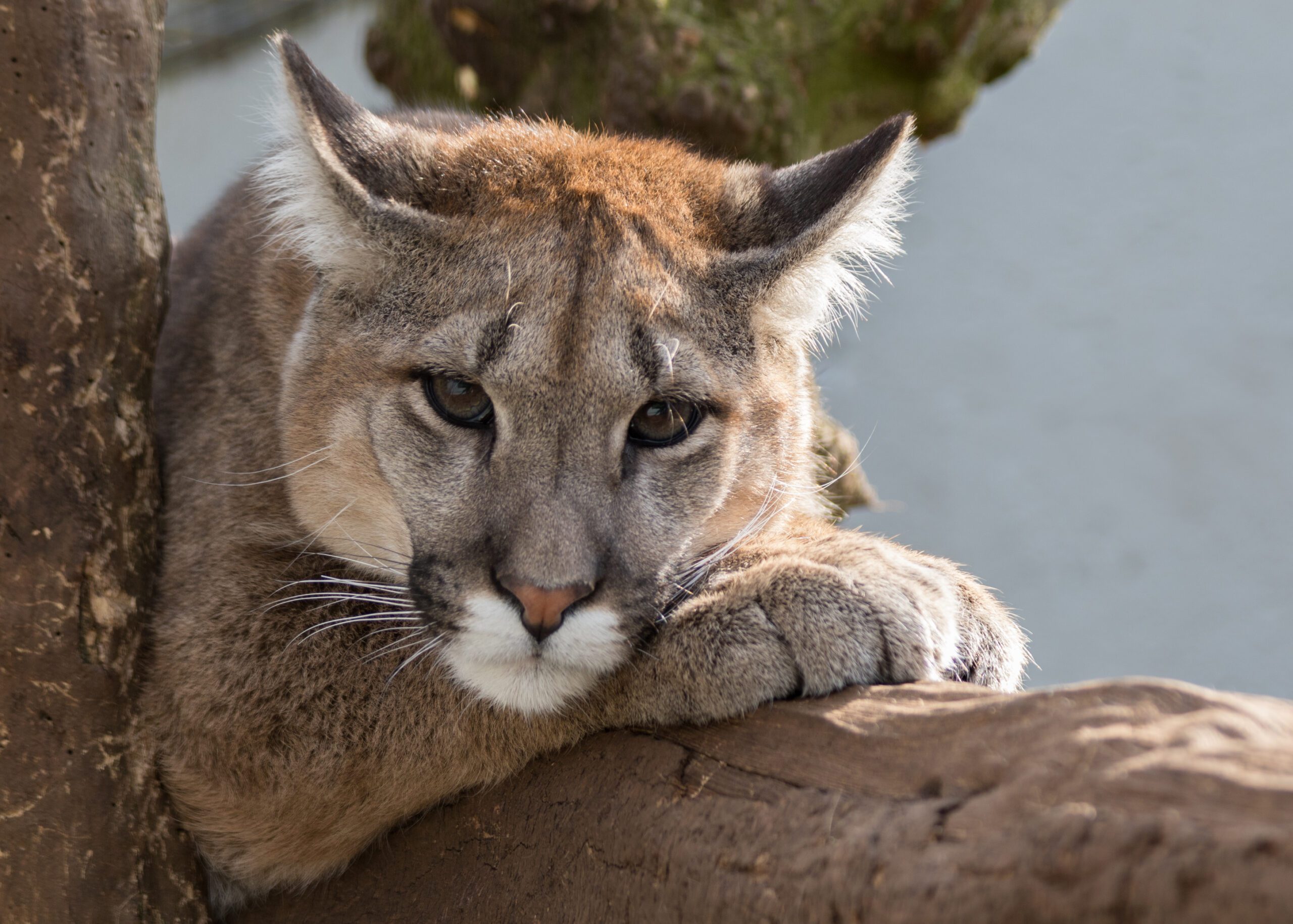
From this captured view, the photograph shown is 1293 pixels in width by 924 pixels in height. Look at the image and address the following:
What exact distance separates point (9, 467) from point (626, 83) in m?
3.47

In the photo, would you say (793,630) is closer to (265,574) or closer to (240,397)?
(265,574)

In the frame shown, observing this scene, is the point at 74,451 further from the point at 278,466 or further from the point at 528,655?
the point at 528,655

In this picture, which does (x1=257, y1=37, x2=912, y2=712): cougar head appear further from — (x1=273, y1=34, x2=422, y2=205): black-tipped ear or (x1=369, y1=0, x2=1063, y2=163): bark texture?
(x1=369, y1=0, x2=1063, y2=163): bark texture

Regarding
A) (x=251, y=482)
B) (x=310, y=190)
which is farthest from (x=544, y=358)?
(x=251, y=482)

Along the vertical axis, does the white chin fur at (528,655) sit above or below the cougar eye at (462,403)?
below

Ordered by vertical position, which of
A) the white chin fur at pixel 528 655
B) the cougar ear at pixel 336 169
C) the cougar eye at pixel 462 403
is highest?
the cougar ear at pixel 336 169

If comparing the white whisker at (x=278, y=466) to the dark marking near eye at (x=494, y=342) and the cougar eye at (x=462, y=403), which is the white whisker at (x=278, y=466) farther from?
the dark marking near eye at (x=494, y=342)

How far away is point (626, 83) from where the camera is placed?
509 centimetres

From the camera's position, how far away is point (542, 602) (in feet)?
7.92

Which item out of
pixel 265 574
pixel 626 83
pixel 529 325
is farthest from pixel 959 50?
pixel 265 574

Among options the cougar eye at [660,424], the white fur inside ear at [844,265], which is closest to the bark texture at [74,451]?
the cougar eye at [660,424]

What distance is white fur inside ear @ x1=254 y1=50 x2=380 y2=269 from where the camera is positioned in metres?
2.78

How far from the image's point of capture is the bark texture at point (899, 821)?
155cm

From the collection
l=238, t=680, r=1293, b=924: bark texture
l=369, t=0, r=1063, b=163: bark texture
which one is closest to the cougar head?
l=238, t=680, r=1293, b=924: bark texture
